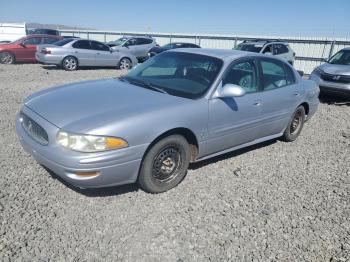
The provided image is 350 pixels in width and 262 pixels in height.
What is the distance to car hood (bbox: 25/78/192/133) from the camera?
134 inches

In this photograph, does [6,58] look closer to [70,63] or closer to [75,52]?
[70,63]

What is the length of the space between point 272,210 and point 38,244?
2.41m

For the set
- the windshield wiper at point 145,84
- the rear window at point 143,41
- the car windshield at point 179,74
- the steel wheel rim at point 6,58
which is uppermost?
the car windshield at point 179,74

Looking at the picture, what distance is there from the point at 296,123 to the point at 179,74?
269 cm

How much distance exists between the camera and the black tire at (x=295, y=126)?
589 centimetres

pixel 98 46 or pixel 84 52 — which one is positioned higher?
pixel 98 46

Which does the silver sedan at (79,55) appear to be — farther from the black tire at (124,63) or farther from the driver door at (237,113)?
the driver door at (237,113)

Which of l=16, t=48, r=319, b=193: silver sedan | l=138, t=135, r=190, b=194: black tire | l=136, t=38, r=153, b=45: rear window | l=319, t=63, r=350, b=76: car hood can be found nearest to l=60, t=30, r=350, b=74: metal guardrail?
l=136, t=38, r=153, b=45: rear window

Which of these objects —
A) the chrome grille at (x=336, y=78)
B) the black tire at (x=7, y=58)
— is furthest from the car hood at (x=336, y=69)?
the black tire at (x=7, y=58)

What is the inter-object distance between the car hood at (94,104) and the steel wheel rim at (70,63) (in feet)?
35.7

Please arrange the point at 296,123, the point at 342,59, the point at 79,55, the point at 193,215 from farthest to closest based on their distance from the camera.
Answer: the point at 79,55 < the point at 342,59 < the point at 296,123 < the point at 193,215

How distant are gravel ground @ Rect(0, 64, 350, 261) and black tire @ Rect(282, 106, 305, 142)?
0.85 metres

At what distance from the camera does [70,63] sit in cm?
1474

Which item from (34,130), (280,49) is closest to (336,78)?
(280,49)
